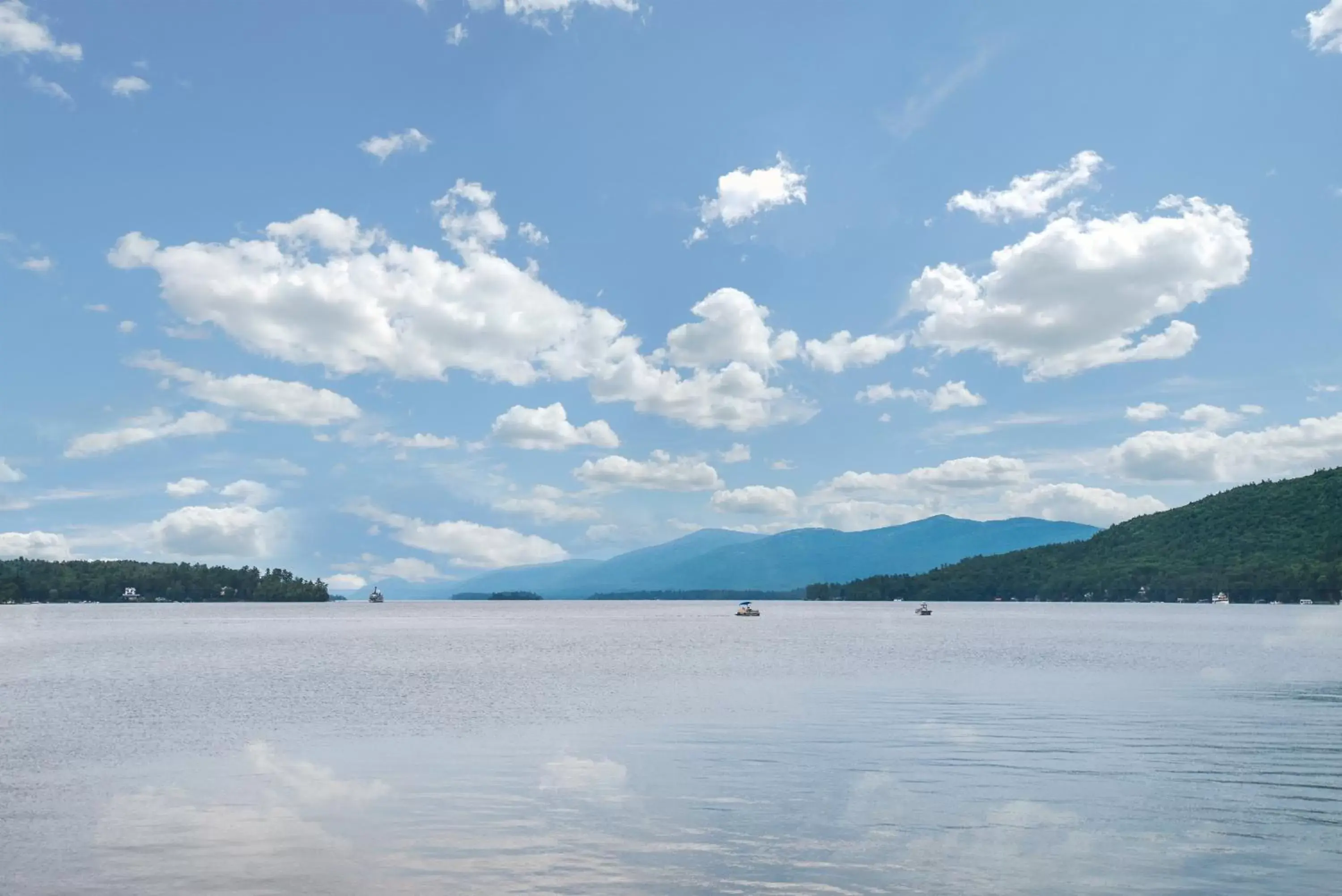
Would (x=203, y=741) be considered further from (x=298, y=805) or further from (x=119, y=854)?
(x=119, y=854)

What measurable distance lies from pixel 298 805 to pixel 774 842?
1583 centimetres

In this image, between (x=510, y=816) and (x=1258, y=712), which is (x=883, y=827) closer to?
(x=510, y=816)

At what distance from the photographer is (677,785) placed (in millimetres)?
37625

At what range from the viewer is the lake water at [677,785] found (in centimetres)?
2656

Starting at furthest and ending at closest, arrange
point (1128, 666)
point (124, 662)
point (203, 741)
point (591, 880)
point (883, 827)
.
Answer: point (124, 662)
point (1128, 666)
point (203, 741)
point (883, 827)
point (591, 880)

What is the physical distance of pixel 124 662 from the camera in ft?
356

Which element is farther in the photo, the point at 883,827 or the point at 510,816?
the point at 510,816

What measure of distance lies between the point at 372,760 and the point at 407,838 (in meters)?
14.5

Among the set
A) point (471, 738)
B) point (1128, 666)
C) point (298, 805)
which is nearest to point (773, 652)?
point (1128, 666)

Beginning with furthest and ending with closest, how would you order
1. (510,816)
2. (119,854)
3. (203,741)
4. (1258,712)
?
(1258,712)
(203,741)
(510,816)
(119,854)

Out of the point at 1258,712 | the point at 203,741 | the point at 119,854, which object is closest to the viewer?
the point at 119,854

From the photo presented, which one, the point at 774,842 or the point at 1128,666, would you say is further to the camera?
the point at 1128,666

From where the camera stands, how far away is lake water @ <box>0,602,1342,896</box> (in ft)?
87.1

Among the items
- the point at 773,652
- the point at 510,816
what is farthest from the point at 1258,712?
the point at 773,652
